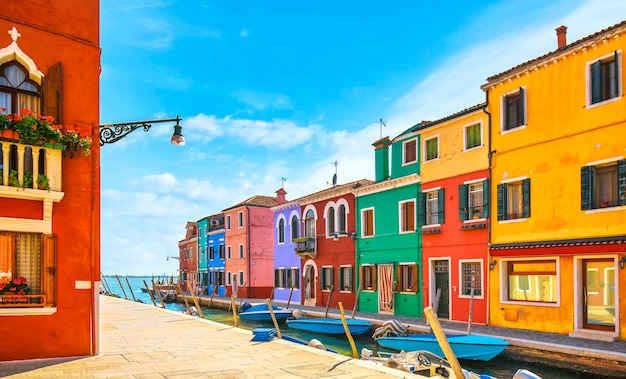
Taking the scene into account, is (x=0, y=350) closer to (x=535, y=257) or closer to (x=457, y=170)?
(x=535, y=257)

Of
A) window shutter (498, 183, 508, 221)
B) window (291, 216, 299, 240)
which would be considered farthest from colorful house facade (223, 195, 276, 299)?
window shutter (498, 183, 508, 221)

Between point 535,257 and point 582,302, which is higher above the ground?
point 535,257

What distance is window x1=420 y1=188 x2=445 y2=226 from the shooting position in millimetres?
20263

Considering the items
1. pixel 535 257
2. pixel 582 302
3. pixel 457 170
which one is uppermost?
pixel 457 170

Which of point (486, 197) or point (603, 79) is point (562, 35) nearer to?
point (603, 79)

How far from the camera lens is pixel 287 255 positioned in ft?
105

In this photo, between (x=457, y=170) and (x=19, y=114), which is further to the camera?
(x=457, y=170)

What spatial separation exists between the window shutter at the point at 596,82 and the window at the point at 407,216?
8858mm

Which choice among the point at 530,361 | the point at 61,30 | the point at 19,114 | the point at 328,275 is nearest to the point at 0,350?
the point at 19,114

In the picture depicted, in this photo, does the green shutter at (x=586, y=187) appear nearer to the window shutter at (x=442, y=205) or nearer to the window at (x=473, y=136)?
the window at (x=473, y=136)

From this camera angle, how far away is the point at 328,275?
90.7ft

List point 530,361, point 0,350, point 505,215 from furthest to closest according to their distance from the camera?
point 505,215 → point 530,361 → point 0,350

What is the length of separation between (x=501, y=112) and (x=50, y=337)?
15.3 metres

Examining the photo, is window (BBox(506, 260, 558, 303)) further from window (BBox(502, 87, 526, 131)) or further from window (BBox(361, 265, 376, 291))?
window (BBox(361, 265, 376, 291))
